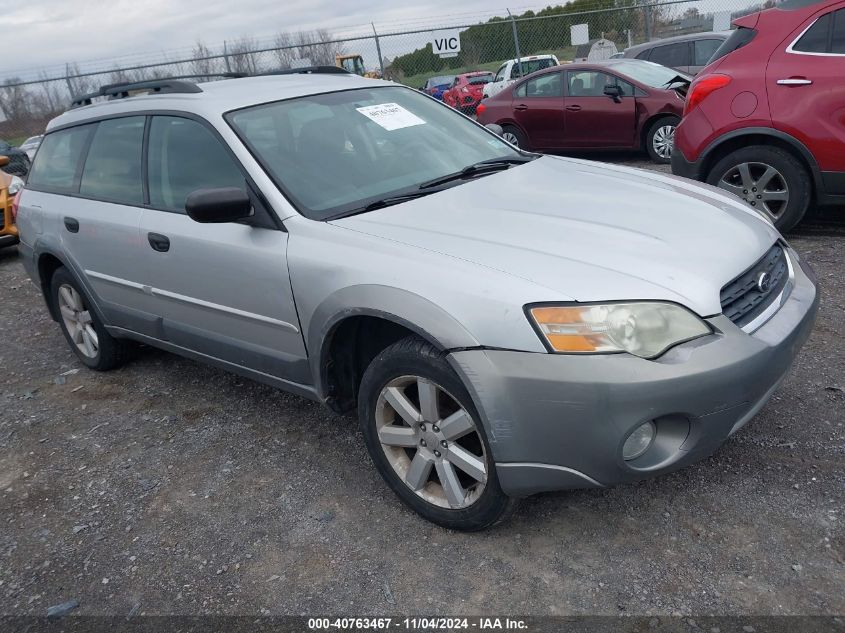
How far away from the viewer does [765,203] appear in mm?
Answer: 5395

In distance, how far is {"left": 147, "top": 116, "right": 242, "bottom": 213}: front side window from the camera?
3281 millimetres

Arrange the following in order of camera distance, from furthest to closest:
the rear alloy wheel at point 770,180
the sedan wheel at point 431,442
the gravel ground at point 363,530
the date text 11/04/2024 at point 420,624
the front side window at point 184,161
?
the rear alloy wheel at point 770,180
the front side window at point 184,161
the sedan wheel at point 431,442
the gravel ground at point 363,530
the date text 11/04/2024 at point 420,624

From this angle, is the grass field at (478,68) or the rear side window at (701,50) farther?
the grass field at (478,68)

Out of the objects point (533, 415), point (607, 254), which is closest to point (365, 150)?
point (607, 254)

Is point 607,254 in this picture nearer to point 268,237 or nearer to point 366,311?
point 366,311

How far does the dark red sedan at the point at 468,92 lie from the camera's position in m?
20.8

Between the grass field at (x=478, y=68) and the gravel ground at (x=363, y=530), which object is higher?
the grass field at (x=478, y=68)

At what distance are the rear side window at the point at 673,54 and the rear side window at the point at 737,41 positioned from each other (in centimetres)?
651

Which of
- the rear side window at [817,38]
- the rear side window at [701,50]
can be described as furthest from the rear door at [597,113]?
the rear side window at [817,38]

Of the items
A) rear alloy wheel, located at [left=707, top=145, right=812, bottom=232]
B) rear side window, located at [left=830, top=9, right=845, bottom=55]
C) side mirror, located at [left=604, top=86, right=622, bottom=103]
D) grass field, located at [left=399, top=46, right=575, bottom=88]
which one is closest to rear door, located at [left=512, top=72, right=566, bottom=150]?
side mirror, located at [left=604, top=86, right=622, bottom=103]

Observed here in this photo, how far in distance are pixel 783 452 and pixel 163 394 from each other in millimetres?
3286

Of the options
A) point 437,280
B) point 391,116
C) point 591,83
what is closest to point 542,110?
point 591,83

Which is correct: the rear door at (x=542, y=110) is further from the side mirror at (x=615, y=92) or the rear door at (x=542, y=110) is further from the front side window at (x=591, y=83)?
the side mirror at (x=615, y=92)

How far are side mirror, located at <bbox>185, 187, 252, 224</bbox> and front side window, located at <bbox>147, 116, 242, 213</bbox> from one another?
0.24m
